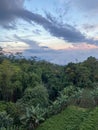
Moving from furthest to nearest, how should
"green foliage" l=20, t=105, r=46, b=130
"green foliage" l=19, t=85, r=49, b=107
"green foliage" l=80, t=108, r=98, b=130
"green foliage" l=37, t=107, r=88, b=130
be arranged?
"green foliage" l=19, t=85, r=49, b=107 < "green foliage" l=20, t=105, r=46, b=130 < "green foliage" l=37, t=107, r=88, b=130 < "green foliage" l=80, t=108, r=98, b=130

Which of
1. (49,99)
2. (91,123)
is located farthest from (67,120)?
(49,99)

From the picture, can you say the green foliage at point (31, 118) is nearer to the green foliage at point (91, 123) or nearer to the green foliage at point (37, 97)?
the green foliage at point (91, 123)

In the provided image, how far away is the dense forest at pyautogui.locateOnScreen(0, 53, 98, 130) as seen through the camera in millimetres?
23641

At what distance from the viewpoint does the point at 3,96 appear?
5275 centimetres

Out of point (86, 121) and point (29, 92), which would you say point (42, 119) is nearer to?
point (86, 121)

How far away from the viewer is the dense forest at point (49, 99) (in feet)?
77.6

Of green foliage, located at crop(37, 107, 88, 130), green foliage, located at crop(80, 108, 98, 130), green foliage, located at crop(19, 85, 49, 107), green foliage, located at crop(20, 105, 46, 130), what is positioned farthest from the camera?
green foliage, located at crop(19, 85, 49, 107)

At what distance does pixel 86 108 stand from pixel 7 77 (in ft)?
87.4

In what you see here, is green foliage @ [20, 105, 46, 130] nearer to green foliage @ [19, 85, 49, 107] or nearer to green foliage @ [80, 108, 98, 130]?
green foliage @ [80, 108, 98, 130]

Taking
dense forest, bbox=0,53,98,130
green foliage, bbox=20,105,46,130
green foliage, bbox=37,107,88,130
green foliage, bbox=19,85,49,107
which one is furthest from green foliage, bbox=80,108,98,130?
green foliage, bbox=19,85,49,107

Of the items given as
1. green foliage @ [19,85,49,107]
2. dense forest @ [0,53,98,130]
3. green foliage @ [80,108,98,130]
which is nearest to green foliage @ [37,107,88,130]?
dense forest @ [0,53,98,130]

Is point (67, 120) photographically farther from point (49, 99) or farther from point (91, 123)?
point (49, 99)

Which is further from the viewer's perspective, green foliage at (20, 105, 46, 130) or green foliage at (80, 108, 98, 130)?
green foliage at (20, 105, 46, 130)

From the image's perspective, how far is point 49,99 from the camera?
1988 inches
